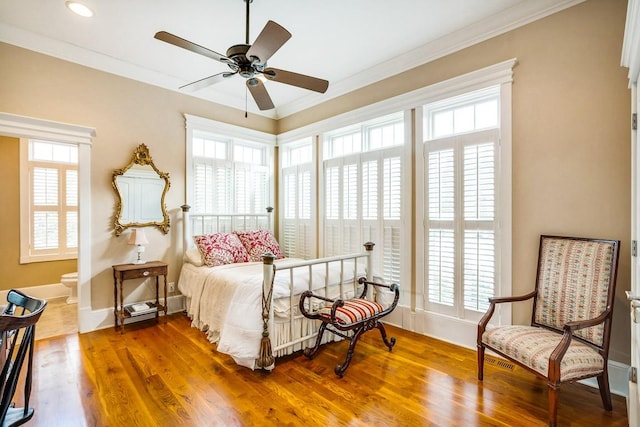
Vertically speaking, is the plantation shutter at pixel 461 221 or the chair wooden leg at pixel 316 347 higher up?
the plantation shutter at pixel 461 221

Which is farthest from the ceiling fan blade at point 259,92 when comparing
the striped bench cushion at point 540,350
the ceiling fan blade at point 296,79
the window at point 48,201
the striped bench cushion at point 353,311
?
the window at point 48,201

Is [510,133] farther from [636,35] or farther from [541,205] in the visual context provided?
[636,35]

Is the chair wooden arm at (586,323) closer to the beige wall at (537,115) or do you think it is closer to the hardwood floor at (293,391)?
the beige wall at (537,115)

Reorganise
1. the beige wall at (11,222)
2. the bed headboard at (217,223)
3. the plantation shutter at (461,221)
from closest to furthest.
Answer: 1. the plantation shutter at (461,221)
2. the bed headboard at (217,223)
3. the beige wall at (11,222)

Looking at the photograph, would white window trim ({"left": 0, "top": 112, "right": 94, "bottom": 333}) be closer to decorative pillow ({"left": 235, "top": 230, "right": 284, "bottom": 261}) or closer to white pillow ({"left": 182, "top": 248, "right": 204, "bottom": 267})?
white pillow ({"left": 182, "top": 248, "right": 204, "bottom": 267})

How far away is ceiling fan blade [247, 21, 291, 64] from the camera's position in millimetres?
1801

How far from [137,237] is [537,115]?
13.3 feet

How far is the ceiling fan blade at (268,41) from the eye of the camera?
70.9 inches

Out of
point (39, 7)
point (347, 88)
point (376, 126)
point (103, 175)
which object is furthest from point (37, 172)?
point (376, 126)

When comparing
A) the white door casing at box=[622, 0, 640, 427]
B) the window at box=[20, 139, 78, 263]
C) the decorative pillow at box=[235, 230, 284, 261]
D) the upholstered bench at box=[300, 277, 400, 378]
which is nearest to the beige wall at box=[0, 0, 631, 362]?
the white door casing at box=[622, 0, 640, 427]

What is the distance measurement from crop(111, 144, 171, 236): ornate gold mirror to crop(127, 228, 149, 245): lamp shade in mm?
157

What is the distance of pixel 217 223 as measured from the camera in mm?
4289

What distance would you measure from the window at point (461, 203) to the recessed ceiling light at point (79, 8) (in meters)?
3.18

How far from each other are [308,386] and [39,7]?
3.74 meters
